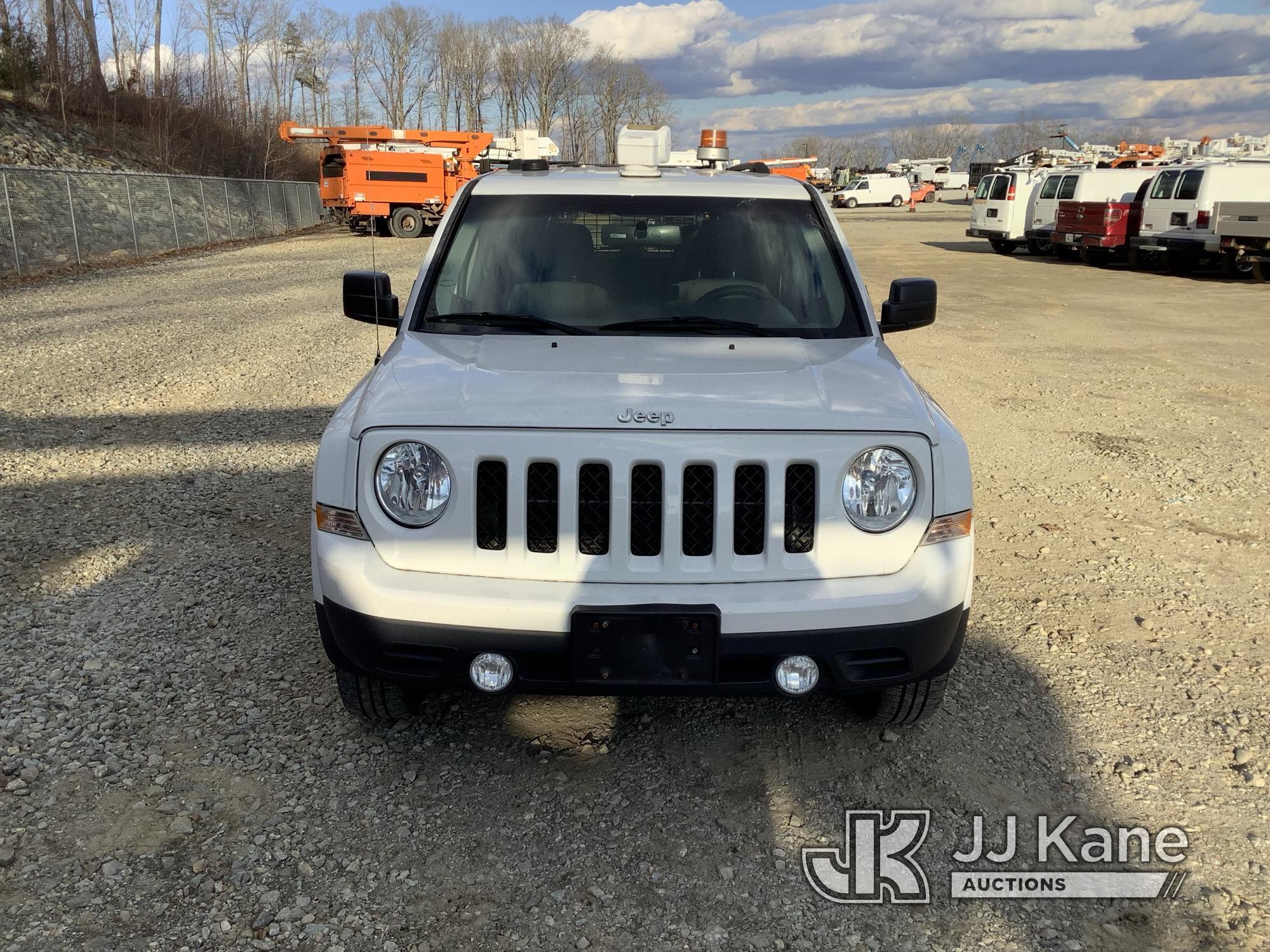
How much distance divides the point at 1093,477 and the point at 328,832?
18.0 ft

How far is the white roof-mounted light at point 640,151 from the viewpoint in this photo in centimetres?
450

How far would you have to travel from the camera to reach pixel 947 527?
291cm

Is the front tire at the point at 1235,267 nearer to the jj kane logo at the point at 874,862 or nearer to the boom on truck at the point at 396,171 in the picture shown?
the boom on truck at the point at 396,171

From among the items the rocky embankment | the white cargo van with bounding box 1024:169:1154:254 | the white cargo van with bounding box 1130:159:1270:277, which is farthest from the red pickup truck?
the rocky embankment

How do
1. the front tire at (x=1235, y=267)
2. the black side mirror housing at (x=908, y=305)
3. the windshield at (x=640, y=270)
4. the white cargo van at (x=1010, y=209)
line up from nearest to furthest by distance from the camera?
the windshield at (x=640, y=270)
the black side mirror housing at (x=908, y=305)
the front tire at (x=1235, y=267)
the white cargo van at (x=1010, y=209)

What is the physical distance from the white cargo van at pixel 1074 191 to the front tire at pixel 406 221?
59.3ft

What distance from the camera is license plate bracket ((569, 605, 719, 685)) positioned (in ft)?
8.90

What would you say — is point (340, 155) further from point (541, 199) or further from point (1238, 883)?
point (1238, 883)

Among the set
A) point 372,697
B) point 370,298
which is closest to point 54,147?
point 370,298

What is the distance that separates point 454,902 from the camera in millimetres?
2645

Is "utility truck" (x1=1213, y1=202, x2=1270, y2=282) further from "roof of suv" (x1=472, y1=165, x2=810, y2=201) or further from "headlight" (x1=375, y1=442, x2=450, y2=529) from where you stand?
"headlight" (x1=375, y1=442, x2=450, y2=529)

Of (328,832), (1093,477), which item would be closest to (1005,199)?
(1093,477)

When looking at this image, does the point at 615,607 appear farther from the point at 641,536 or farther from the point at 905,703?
the point at 905,703

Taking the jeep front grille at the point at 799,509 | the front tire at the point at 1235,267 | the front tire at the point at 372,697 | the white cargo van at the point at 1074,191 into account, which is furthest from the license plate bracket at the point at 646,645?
the white cargo van at the point at 1074,191
